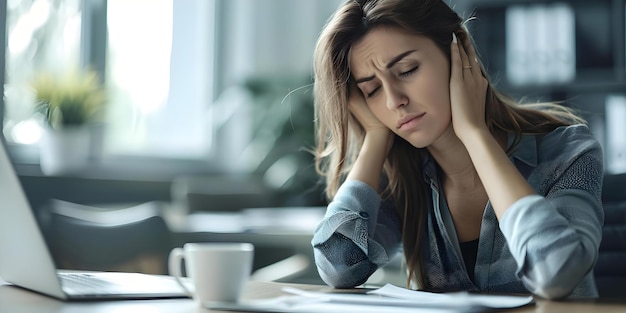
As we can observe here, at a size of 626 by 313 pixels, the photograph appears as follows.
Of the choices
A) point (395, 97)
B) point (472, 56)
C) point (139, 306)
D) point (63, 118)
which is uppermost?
point (63, 118)

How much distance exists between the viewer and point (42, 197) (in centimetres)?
312

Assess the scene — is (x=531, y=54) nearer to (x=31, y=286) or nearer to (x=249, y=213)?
(x=249, y=213)

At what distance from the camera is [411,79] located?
1.51 meters

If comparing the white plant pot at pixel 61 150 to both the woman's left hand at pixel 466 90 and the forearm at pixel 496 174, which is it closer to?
the woman's left hand at pixel 466 90

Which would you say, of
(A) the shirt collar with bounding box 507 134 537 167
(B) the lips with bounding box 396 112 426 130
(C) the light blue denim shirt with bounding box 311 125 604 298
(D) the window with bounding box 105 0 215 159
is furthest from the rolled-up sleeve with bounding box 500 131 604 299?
(D) the window with bounding box 105 0 215 159

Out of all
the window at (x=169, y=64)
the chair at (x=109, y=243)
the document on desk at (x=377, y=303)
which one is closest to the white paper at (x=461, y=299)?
the document on desk at (x=377, y=303)

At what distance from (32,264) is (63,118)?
7.65 feet

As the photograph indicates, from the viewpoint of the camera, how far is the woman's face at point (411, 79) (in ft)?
4.94

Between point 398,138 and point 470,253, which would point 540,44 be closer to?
point 398,138

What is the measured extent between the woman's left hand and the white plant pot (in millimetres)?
2128

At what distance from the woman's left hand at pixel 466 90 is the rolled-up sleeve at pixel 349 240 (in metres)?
0.22

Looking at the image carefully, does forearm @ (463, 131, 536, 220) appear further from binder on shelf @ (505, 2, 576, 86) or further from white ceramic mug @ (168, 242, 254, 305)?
binder on shelf @ (505, 2, 576, 86)

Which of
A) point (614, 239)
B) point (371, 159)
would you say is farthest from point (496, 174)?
point (614, 239)

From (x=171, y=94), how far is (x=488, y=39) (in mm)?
1728
